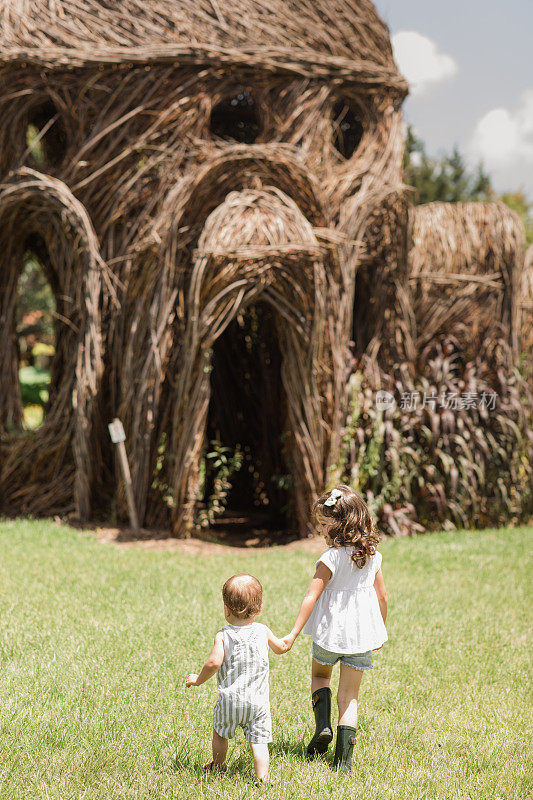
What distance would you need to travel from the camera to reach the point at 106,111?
22.4 feet

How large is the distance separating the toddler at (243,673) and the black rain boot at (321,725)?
27cm

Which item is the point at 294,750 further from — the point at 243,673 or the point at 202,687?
the point at 202,687

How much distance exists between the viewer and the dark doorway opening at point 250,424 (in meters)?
7.67

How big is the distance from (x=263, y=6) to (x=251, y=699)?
20.9 feet

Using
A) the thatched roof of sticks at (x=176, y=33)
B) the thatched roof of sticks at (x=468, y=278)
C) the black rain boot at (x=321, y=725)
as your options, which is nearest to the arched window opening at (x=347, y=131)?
Answer: the thatched roof of sticks at (x=176, y=33)

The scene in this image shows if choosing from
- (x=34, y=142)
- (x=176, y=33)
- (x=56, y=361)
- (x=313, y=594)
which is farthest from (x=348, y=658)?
(x=176, y=33)

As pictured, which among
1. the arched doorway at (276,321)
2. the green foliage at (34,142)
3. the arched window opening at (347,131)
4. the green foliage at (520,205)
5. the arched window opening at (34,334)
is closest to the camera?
the arched doorway at (276,321)

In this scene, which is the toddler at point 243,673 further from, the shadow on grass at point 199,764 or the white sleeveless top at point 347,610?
the white sleeveless top at point 347,610

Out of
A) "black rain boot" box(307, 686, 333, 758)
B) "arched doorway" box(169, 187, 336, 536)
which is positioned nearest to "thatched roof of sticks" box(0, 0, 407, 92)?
"arched doorway" box(169, 187, 336, 536)

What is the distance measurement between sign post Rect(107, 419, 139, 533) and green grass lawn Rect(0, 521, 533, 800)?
68 centimetres

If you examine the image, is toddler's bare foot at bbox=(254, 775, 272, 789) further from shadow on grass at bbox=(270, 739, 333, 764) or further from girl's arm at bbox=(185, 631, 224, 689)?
girl's arm at bbox=(185, 631, 224, 689)

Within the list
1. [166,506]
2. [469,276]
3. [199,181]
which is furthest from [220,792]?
[469,276]

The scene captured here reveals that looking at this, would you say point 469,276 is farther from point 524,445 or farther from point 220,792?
point 220,792

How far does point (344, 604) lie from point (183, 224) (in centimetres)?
461
